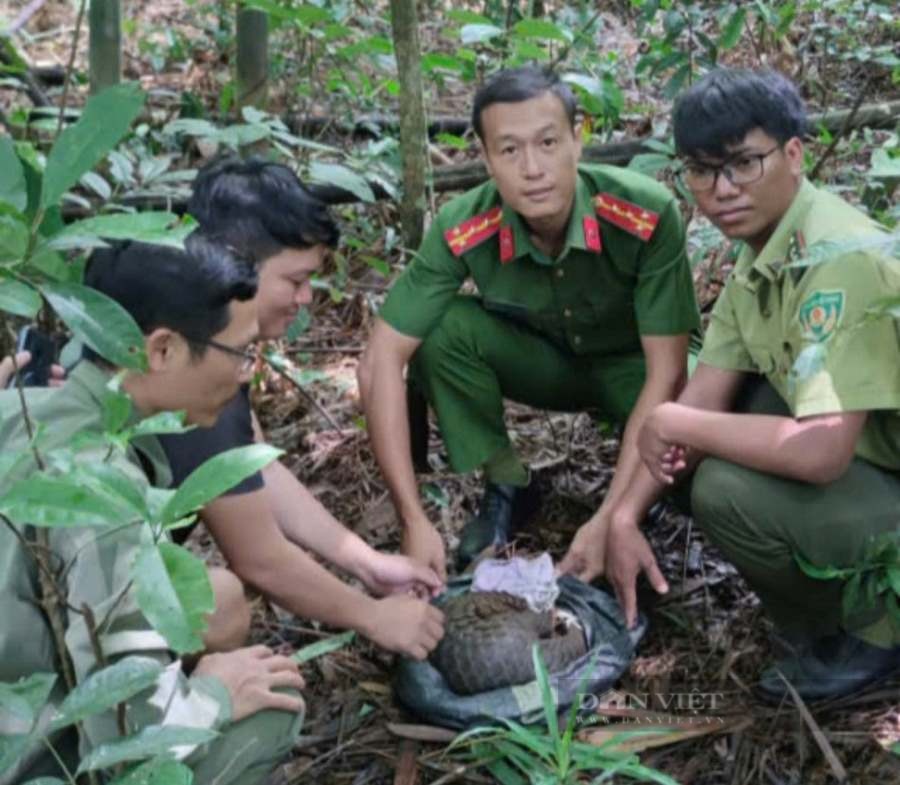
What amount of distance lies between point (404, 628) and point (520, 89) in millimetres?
1448

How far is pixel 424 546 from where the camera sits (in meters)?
3.41

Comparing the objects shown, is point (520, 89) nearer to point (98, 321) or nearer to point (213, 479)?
point (98, 321)

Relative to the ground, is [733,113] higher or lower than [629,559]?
higher

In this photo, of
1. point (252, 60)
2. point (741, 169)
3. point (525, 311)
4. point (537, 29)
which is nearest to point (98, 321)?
point (741, 169)

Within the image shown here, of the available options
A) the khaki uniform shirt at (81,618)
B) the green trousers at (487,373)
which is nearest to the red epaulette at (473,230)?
the green trousers at (487,373)

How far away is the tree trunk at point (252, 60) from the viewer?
4797 millimetres

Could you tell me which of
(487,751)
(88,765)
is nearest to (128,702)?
(88,765)

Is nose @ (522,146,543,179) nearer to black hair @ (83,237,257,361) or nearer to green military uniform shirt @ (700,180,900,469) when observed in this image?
green military uniform shirt @ (700,180,900,469)

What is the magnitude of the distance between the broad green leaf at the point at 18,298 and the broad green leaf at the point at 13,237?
0.13ft

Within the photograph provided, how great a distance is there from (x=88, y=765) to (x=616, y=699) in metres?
1.60

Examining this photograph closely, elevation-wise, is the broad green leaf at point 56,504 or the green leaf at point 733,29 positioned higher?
the green leaf at point 733,29

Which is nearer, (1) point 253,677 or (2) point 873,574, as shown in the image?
(1) point 253,677

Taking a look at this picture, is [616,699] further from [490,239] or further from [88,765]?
[88,765]

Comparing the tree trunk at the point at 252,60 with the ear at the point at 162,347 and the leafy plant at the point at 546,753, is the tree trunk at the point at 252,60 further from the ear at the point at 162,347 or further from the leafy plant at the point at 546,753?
the leafy plant at the point at 546,753
